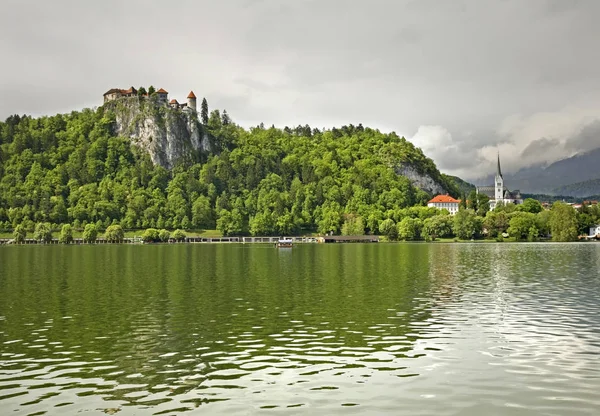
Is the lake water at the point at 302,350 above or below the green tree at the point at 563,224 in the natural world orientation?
below

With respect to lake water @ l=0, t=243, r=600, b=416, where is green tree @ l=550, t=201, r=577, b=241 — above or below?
above

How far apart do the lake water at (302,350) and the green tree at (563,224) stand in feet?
485

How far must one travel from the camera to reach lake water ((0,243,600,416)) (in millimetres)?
18281

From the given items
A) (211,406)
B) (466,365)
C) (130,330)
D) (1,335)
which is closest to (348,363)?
(466,365)

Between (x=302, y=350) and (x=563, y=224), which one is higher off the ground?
(x=563, y=224)

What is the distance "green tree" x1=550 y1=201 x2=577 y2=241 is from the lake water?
148 metres

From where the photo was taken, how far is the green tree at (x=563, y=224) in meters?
184

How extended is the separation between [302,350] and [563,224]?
591 feet

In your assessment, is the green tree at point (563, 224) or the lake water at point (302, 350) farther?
the green tree at point (563, 224)

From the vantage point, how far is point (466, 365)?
22469 millimetres

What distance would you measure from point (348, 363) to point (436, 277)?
3816 cm

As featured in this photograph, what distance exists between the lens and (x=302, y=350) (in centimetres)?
2506

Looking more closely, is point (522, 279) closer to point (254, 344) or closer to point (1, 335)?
point (254, 344)

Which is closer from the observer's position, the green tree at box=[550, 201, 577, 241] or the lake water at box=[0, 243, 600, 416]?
the lake water at box=[0, 243, 600, 416]
